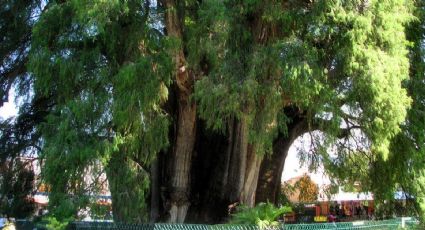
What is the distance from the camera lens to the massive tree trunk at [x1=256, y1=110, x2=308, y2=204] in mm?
17406

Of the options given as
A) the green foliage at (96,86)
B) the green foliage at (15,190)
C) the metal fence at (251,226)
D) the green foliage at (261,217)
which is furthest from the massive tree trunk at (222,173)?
the green foliage at (15,190)

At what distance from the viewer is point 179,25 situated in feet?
45.6

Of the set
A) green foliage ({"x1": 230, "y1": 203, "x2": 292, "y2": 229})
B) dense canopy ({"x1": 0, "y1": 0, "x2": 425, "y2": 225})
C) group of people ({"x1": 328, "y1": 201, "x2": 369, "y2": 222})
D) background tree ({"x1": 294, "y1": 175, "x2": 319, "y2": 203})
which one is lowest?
green foliage ({"x1": 230, "y1": 203, "x2": 292, "y2": 229})

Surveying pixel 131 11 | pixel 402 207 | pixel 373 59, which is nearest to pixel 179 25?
pixel 131 11

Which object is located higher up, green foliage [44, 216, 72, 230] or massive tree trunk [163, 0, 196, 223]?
massive tree trunk [163, 0, 196, 223]

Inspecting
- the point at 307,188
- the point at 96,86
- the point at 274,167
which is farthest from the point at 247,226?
the point at 307,188

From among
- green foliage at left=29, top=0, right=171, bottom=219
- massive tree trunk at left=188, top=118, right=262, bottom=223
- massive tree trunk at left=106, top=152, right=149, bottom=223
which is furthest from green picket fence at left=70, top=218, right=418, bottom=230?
massive tree trunk at left=188, top=118, right=262, bottom=223

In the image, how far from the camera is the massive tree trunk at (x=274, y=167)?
17406 millimetres

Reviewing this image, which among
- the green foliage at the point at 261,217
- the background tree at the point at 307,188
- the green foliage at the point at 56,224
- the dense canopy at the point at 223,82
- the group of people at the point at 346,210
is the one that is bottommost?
the green foliage at the point at 56,224

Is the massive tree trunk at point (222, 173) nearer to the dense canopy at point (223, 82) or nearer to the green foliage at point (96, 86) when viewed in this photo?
the dense canopy at point (223, 82)

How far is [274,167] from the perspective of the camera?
1775 centimetres

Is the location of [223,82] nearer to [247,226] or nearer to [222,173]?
[247,226]

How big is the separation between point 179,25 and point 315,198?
15637 millimetres

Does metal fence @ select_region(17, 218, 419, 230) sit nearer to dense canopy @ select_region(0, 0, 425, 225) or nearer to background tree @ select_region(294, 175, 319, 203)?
dense canopy @ select_region(0, 0, 425, 225)
